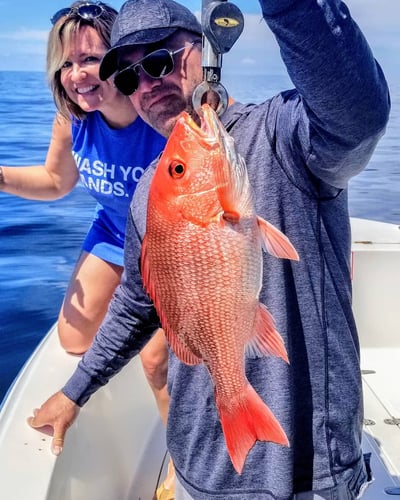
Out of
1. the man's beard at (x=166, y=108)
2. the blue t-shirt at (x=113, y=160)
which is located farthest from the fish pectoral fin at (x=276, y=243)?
the blue t-shirt at (x=113, y=160)

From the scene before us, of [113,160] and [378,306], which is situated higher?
[113,160]

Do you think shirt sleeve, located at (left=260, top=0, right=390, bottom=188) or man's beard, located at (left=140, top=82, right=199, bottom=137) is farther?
man's beard, located at (left=140, top=82, right=199, bottom=137)

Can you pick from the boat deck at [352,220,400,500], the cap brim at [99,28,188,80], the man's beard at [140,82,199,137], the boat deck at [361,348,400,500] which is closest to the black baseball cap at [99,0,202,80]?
the cap brim at [99,28,188,80]

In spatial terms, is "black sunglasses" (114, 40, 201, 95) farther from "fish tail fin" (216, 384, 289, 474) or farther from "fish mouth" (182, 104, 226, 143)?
"fish tail fin" (216, 384, 289, 474)

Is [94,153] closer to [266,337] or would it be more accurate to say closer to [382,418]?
[266,337]

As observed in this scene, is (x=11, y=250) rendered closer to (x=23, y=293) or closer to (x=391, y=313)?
(x=23, y=293)

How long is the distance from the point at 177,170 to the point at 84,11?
67.9 inches

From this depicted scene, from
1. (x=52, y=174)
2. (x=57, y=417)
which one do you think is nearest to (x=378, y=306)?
(x=52, y=174)

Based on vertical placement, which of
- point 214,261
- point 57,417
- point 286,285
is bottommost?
point 57,417

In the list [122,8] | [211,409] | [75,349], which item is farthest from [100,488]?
[122,8]

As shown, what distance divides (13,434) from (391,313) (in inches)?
95.1

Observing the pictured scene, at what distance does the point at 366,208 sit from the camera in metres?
9.55

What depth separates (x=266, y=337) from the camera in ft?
3.81

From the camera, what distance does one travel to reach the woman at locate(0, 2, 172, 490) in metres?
2.57
